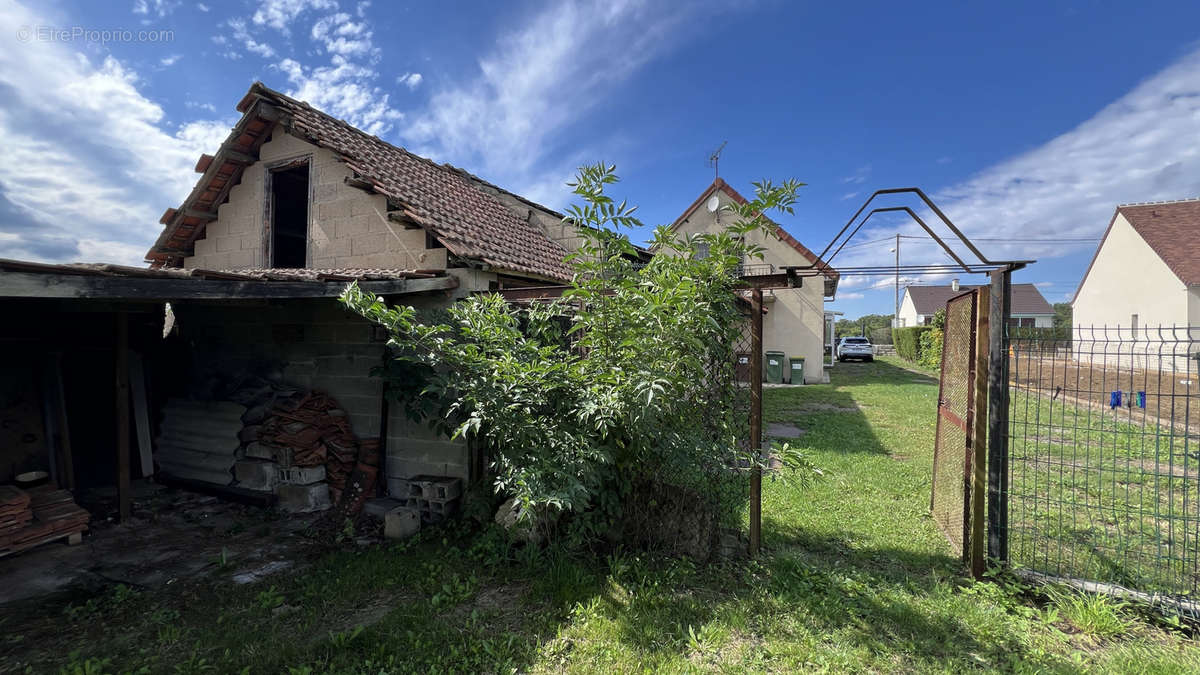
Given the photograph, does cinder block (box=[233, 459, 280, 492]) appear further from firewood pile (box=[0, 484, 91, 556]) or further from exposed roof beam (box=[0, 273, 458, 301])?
exposed roof beam (box=[0, 273, 458, 301])

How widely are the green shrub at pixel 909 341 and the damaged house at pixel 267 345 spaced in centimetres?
2438

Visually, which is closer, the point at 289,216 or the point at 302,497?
the point at 302,497

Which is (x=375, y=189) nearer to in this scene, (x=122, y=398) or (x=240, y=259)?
(x=240, y=259)

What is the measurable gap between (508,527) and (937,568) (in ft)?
11.1

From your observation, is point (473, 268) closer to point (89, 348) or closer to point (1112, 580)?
point (89, 348)

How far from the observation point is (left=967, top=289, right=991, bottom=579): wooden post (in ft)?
11.2

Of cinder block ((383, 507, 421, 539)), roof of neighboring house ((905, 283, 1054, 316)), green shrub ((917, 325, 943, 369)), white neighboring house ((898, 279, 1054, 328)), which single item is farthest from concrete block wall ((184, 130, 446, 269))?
white neighboring house ((898, 279, 1054, 328))

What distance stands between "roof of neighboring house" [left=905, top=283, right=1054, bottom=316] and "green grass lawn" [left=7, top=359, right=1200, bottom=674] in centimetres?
3562

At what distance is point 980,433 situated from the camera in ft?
11.2

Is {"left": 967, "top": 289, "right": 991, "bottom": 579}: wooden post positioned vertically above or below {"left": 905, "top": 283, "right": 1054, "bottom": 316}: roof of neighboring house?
below

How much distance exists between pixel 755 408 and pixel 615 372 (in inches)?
49.3

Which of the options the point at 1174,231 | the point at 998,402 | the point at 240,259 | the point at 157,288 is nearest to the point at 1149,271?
the point at 1174,231

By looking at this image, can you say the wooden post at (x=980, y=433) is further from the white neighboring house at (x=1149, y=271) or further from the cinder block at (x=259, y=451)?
the white neighboring house at (x=1149, y=271)

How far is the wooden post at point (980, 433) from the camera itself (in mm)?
3418
